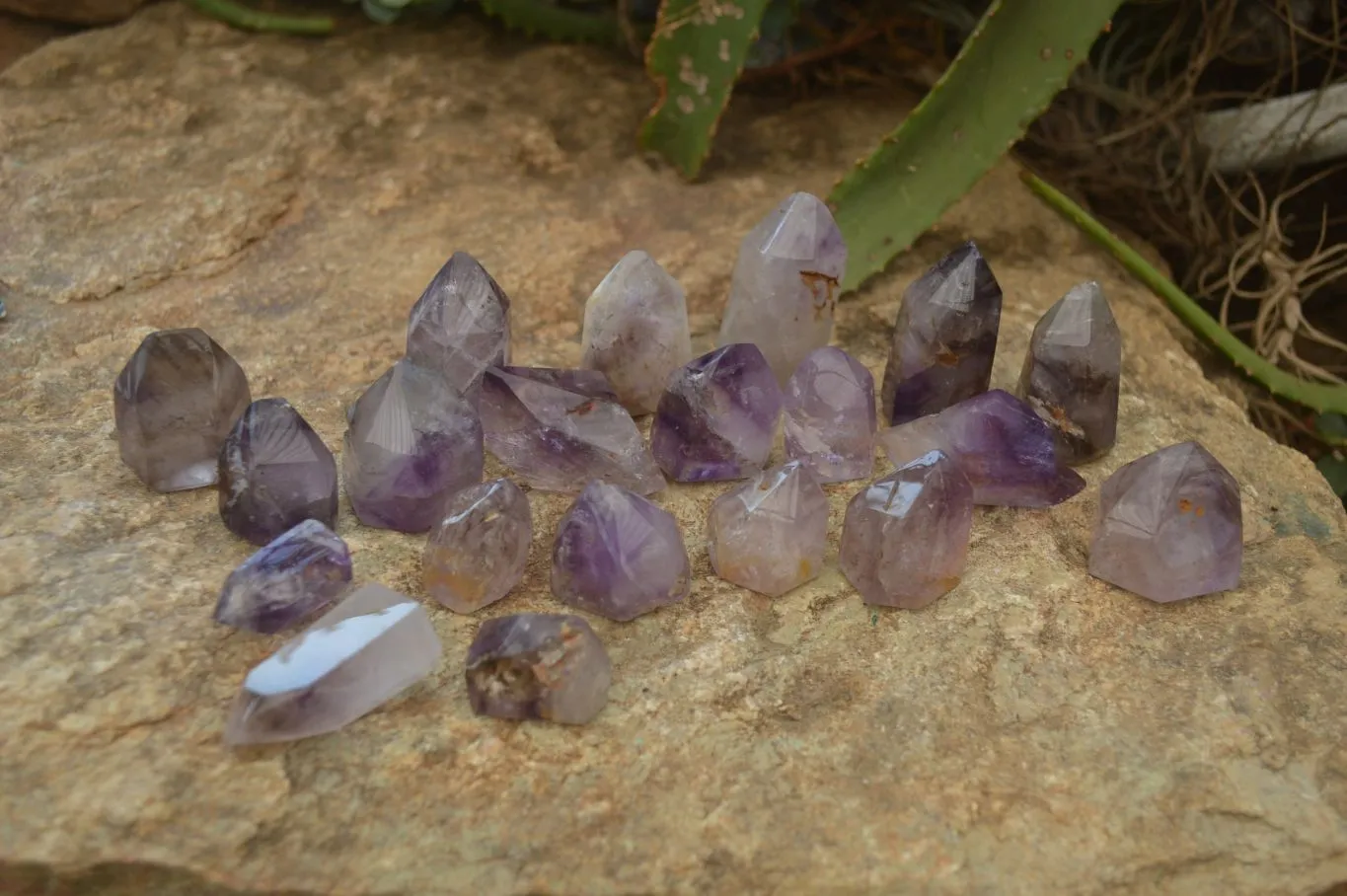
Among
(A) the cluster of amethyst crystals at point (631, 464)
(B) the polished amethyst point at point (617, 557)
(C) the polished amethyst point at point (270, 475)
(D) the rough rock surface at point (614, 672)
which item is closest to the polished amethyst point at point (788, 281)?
(A) the cluster of amethyst crystals at point (631, 464)

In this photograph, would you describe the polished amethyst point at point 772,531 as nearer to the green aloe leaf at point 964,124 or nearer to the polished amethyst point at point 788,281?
the polished amethyst point at point 788,281

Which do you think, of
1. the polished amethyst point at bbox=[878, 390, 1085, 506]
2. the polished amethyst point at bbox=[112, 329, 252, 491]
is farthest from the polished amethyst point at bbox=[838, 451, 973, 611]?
the polished amethyst point at bbox=[112, 329, 252, 491]

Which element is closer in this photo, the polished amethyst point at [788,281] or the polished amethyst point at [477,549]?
the polished amethyst point at [477,549]

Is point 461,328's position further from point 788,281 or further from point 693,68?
point 693,68

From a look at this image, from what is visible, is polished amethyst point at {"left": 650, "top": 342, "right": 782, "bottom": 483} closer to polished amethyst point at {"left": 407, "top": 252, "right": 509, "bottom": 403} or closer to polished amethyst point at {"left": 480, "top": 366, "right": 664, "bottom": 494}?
polished amethyst point at {"left": 480, "top": 366, "right": 664, "bottom": 494}

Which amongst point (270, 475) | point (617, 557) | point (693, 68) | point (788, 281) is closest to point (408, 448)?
point (270, 475)

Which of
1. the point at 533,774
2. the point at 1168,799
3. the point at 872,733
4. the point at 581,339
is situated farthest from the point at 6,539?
the point at 1168,799
